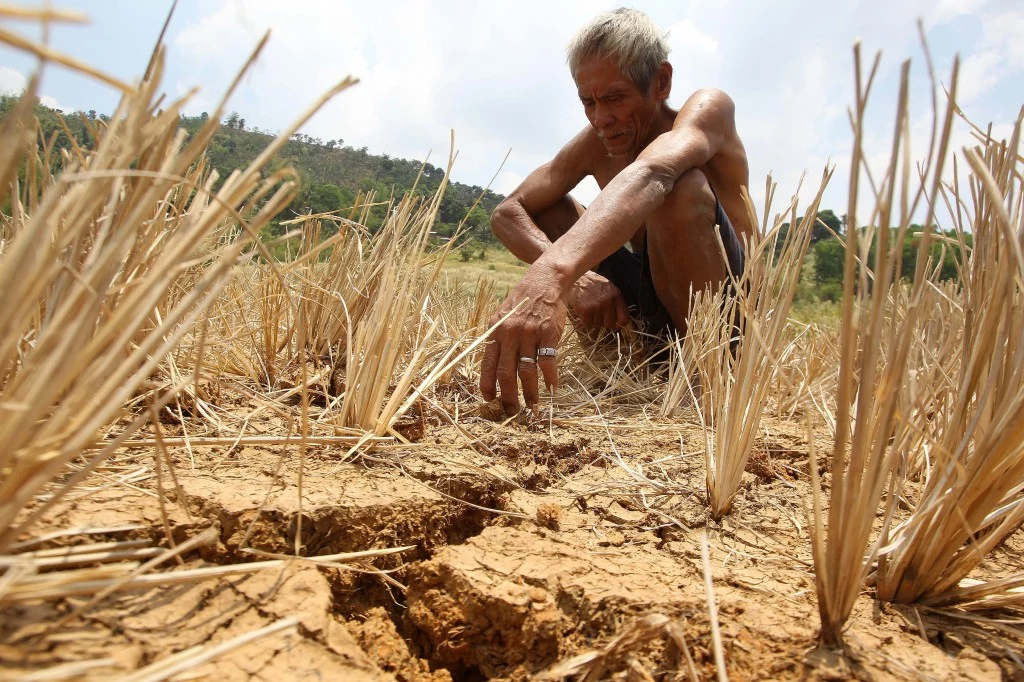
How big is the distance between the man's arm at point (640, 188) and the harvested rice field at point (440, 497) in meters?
0.52

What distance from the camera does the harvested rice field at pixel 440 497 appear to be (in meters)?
0.55

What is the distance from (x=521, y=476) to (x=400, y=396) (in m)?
0.30

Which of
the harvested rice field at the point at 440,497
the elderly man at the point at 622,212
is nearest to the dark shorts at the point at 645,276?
the elderly man at the point at 622,212

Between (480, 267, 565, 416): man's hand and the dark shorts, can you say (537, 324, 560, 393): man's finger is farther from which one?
the dark shorts

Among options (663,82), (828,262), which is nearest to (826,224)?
(663,82)

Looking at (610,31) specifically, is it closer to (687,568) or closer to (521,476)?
(521,476)

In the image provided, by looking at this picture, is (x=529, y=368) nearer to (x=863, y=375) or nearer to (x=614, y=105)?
(x=863, y=375)

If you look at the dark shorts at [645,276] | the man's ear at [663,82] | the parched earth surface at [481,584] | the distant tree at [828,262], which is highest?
the distant tree at [828,262]

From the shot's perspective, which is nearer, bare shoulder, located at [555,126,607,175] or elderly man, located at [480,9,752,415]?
elderly man, located at [480,9,752,415]

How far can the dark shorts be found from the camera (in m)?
2.49

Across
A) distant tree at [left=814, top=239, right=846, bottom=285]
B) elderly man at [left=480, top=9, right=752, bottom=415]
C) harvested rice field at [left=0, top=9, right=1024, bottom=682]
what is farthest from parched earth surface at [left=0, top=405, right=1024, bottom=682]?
distant tree at [left=814, top=239, right=846, bottom=285]

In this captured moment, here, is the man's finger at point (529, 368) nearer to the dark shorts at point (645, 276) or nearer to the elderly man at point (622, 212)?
the elderly man at point (622, 212)

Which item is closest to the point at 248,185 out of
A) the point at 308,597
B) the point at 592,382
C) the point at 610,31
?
the point at 308,597

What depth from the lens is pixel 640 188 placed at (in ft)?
6.48
